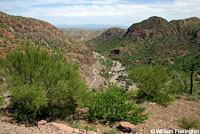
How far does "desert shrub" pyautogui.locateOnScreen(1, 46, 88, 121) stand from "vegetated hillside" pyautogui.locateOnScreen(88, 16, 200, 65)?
260 ft

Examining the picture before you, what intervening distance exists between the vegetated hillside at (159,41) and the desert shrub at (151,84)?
69.4m

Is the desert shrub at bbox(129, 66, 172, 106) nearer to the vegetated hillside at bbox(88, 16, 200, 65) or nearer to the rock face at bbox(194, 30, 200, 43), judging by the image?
the vegetated hillside at bbox(88, 16, 200, 65)

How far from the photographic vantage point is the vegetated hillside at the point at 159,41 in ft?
305

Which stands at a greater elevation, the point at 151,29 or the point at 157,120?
the point at 151,29

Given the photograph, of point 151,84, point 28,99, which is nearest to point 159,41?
point 151,84

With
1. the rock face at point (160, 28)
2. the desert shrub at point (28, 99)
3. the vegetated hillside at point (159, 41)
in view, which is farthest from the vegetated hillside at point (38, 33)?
the rock face at point (160, 28)

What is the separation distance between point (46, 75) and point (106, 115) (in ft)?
17.4

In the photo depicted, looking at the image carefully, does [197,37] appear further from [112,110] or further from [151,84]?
[112,110]

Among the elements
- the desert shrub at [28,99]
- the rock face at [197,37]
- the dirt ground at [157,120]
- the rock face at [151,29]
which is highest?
the rock face at [151,29]

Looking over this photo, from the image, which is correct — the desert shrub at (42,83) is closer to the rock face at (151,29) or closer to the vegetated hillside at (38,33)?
the vegetated hillside at (38,33)

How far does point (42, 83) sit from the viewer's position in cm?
1171

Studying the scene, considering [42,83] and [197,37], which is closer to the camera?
[42,83]

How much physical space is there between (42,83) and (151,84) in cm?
1189

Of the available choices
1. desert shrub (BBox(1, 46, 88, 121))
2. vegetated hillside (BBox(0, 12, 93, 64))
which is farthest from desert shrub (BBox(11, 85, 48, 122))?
vegetated hillside (BBox(0, 12, 93, 64))
